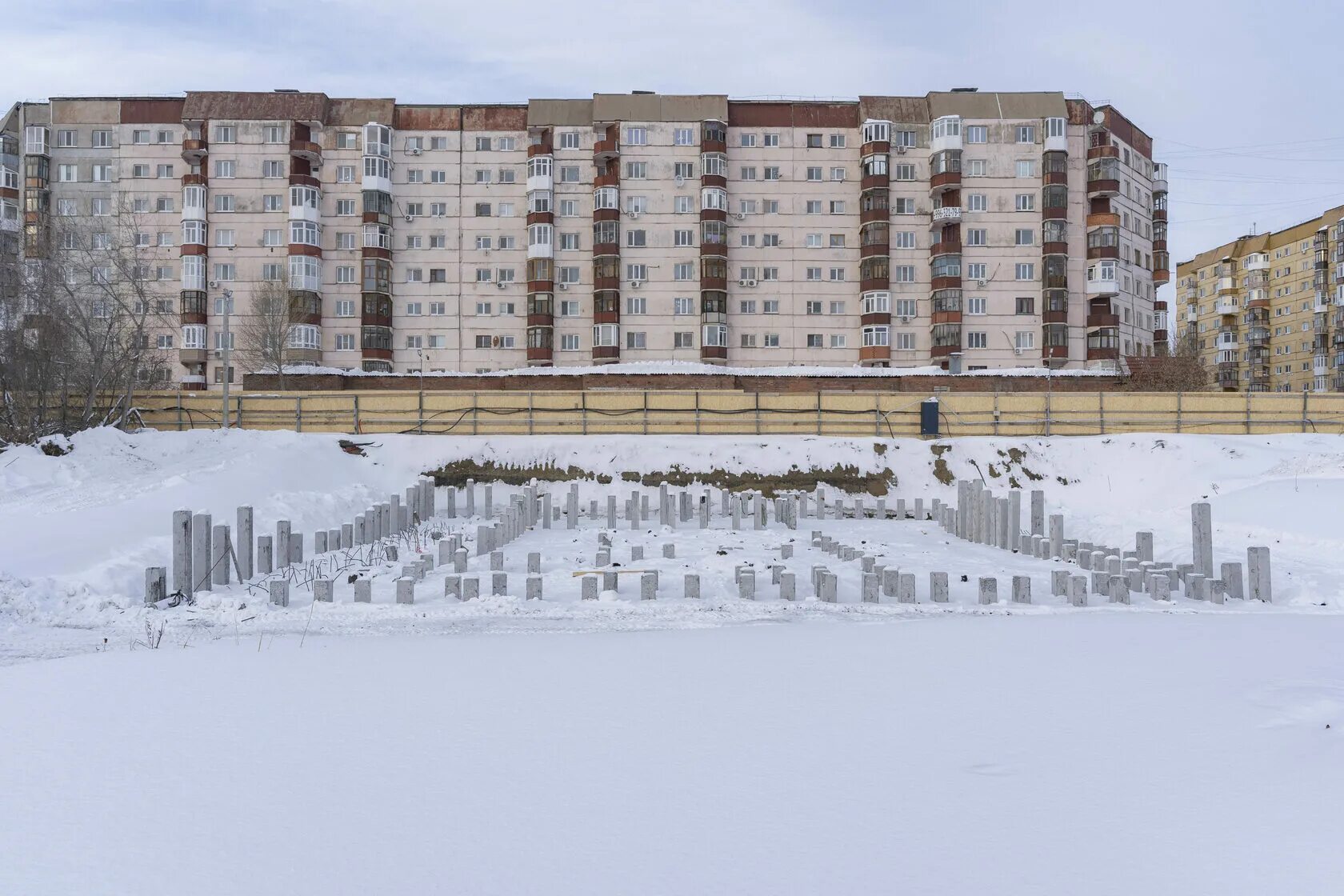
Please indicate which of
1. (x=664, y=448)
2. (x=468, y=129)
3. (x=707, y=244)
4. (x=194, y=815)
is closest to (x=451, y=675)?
(x=194, y=815)

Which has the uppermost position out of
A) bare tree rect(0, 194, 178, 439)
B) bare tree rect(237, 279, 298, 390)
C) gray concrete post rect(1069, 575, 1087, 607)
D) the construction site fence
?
bare tree rect(237, 279, 298, 390)

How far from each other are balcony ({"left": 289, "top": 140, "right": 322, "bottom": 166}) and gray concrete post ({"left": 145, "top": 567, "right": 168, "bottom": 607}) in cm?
5267

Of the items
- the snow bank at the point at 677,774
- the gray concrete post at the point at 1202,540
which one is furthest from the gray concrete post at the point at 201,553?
the gray concrete post at the point at 1202,540

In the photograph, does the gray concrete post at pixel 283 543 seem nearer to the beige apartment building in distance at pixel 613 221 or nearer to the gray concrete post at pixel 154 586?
the gray concrete post at pixel 154 586

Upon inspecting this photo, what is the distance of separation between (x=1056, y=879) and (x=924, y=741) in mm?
1719

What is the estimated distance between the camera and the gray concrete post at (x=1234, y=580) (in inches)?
478

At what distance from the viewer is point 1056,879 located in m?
3.60

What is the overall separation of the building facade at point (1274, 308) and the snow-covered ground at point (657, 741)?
9447 cm

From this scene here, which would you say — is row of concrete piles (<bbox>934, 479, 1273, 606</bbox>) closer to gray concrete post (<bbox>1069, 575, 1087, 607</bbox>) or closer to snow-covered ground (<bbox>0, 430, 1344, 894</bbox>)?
gray concrete post (<bbox>1069, 575, 1087, 607</bbox>)

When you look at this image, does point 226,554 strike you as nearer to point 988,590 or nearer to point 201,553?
point 201,553

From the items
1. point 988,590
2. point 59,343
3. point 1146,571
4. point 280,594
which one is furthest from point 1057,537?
point 59,343

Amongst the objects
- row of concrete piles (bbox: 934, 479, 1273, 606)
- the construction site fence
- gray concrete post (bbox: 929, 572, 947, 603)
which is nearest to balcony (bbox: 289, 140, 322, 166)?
the construction site fence

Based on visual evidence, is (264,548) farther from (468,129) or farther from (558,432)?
(468,129)

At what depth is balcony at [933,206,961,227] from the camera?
56781mm
